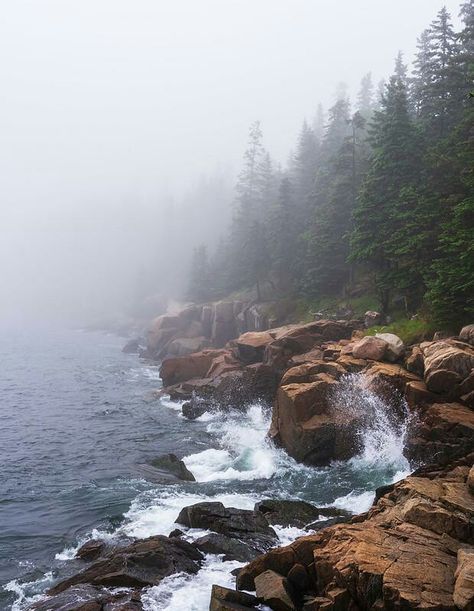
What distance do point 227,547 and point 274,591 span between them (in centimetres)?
371

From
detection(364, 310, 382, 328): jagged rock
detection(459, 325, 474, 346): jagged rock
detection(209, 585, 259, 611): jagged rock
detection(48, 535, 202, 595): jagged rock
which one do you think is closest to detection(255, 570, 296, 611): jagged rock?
detection(209, 585, 259, 611): jagged rock

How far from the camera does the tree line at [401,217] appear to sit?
25219 millimetres

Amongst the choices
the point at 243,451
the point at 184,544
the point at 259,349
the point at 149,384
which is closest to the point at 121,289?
the point at 149,384

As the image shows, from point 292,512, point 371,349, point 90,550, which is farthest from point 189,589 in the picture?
point 371,349

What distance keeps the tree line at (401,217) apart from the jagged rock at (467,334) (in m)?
1.12

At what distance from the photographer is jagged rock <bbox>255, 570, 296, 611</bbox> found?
10367 mm

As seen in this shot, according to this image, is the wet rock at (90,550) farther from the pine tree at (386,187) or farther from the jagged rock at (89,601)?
the pine tree at (386,187)

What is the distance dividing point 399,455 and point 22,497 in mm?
17444

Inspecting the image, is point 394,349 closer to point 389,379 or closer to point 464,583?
point 389,379

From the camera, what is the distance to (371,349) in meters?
25.8

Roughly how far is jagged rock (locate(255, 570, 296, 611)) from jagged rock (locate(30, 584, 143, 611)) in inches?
120

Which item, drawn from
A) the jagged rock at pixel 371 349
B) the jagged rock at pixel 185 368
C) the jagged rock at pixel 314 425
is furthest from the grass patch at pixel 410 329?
the jagged rock at pixel 185 368

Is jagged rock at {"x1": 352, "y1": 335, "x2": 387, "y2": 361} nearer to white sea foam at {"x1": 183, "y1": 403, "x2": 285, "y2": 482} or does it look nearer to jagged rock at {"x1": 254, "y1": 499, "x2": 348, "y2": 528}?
white sea foam at {"x1": 183, "y1": 403, "x2": 285, "y2": 482}

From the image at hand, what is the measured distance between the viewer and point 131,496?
19266 mm
